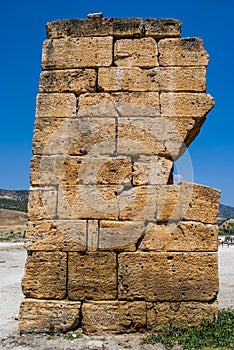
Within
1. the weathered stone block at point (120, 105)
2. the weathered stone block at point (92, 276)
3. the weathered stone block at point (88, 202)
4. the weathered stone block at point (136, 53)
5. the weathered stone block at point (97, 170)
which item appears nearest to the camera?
the weathered stone block at point (92, 276)

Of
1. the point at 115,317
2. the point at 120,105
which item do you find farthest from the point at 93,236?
the point at 120,105

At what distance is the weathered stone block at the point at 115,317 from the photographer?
634cm

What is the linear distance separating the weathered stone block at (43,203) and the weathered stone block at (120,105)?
141 cm

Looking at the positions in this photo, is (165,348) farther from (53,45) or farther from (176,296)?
(53,45)

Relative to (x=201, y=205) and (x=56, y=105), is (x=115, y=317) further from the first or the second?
(x=56, y=105)


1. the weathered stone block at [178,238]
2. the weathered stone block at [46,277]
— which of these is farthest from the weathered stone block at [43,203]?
the weathered stone block at [178,238]

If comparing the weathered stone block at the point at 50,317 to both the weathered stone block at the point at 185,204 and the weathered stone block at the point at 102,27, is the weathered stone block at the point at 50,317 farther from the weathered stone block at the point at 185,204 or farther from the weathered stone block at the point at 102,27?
the weathered stone block at the point at 102,27

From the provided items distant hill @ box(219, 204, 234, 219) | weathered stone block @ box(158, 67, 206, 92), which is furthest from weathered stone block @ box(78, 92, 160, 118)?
distant hill @ box(219, 204, 234, 219)

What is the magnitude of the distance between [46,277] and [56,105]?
2.86 m

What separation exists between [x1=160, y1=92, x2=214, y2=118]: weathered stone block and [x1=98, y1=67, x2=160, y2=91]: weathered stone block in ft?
1.16

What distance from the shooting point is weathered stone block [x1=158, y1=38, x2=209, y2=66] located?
6.90 metres

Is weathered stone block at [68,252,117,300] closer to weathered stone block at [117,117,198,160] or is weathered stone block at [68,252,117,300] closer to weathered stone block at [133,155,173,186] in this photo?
weathered stone block at [133,155,173,186]

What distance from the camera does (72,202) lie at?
6641 mm

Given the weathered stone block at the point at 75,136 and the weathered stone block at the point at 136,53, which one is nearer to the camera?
the weathered stone block at the point at 75,136
